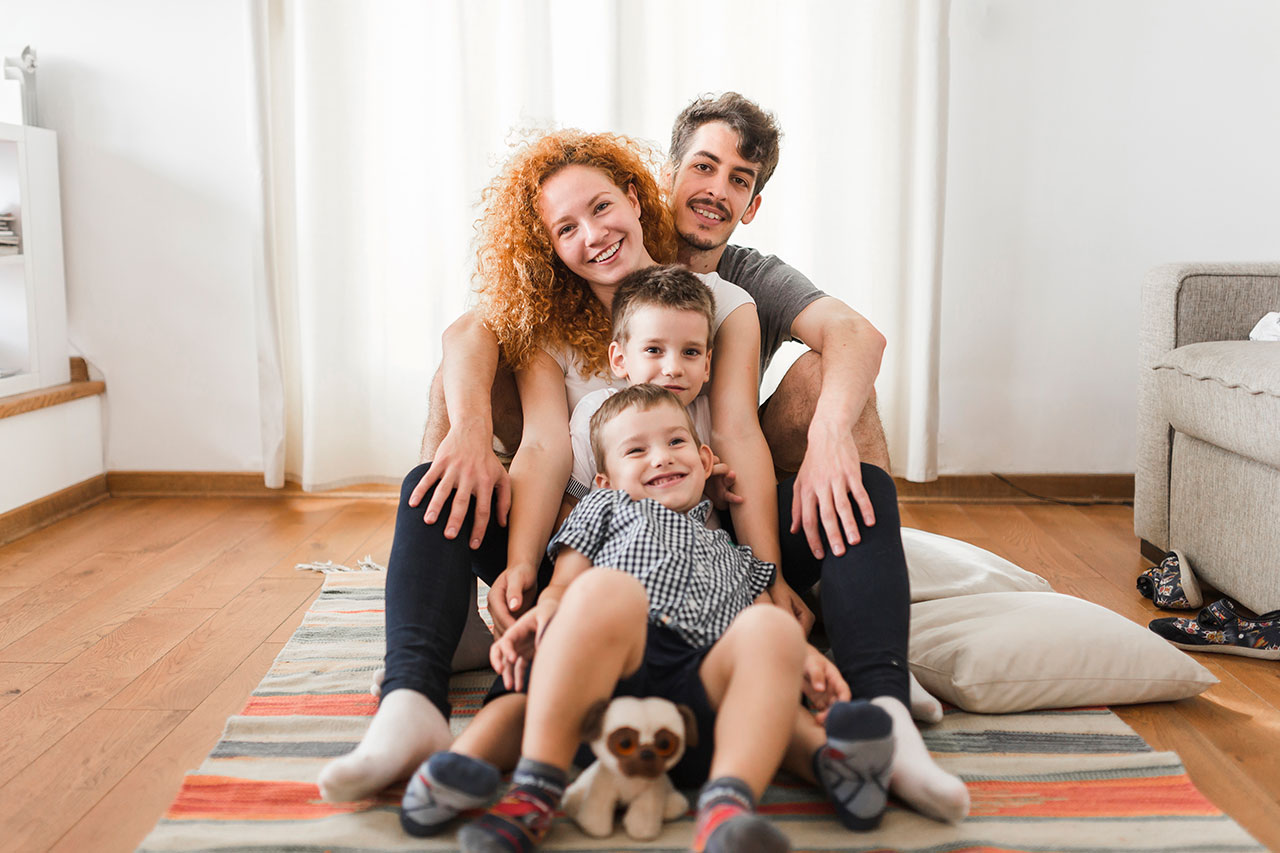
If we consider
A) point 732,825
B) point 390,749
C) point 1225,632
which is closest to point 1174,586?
point 1225,632

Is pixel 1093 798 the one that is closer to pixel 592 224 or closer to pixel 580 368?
pixel 580 368

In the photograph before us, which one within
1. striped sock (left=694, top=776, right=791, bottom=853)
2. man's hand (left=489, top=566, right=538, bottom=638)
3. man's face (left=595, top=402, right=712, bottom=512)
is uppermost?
man's face (left=595, top=402, right=712, bottom=512)

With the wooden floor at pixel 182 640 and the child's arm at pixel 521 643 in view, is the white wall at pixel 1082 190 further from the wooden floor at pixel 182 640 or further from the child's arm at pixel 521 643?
the child's arm at pixel 521 643

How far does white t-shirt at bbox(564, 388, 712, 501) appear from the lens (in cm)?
153

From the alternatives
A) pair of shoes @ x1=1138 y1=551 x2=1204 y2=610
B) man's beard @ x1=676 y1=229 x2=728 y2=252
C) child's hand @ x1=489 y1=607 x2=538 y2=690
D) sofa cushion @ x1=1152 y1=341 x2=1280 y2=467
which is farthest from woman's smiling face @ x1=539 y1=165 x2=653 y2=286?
pair of shoes @ x1=1138 y1=551 x2=1204 y2=610

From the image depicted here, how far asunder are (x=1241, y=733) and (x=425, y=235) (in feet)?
7.14

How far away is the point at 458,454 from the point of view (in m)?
1.44

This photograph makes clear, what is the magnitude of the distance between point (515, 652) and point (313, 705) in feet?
1.54

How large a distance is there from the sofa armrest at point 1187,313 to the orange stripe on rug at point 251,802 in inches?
69.2

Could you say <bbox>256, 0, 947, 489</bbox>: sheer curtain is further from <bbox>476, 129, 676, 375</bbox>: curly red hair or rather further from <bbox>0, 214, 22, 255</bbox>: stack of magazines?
<bbox>476, 129, 676, 375</bbox>: curly red hair

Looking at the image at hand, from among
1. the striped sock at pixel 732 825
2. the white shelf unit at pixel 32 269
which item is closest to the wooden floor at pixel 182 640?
the white shelf unit at pixel 32 269

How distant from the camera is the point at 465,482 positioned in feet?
4.63

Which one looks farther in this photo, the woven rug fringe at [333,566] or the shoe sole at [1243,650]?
the woven rug fringe at [333,566]

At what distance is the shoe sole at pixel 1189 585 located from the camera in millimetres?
1982
